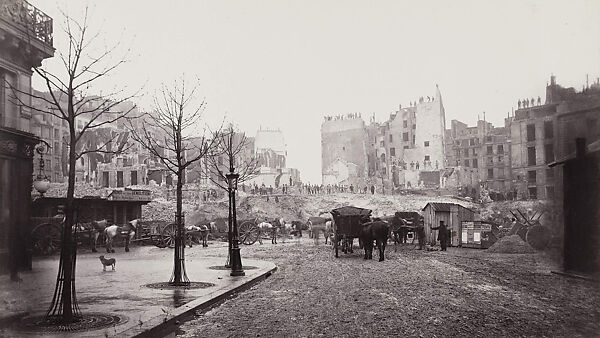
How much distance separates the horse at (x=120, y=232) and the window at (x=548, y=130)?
60.2 ft

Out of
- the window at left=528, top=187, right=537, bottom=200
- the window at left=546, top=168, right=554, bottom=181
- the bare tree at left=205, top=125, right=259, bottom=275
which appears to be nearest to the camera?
the window at left=546, top=168, right=554, bottom=181

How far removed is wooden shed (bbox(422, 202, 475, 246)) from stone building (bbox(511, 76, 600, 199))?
16355 millimetres

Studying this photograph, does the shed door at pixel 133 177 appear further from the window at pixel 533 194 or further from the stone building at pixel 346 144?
the stone building at pixel 346 144

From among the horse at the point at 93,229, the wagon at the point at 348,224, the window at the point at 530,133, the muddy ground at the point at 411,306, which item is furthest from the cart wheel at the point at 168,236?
the window at the point at 530,133

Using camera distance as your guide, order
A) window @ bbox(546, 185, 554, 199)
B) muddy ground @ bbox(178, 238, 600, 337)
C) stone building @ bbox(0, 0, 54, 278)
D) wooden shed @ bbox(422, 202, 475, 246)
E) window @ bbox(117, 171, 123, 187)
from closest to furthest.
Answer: muddy ground @ bbox(178, 238, 600, 337) → stone building @ bbox(0, 0, 54, 278) → window @ bbox(546, 185, 554, 199) → window @ bbox(117, 171, 123, 187) → wooden shed @ bbox(422, 202, 475, 246)

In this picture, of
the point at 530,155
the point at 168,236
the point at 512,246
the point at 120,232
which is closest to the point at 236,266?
the point at 530,155

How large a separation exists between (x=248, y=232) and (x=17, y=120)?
890 inches

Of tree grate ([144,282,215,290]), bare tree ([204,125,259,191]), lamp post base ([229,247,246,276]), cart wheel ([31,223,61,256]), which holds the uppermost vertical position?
bare tree ([204,125,259,191])

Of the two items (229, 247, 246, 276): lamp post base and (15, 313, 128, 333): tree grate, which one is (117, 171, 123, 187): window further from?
(15, 313, 128, 333): tree grate

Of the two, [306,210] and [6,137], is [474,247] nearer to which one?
[6,137]

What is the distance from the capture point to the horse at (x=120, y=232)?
888 inches

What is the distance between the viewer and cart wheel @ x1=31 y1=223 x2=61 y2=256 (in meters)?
15.3

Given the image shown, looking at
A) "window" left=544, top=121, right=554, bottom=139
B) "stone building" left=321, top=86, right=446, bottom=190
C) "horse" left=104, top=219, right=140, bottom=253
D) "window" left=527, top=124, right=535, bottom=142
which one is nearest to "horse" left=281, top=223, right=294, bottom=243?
"horse" left=104, top=219, right=140, bottom=253

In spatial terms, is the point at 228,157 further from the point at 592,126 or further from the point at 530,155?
the point at 592,126
